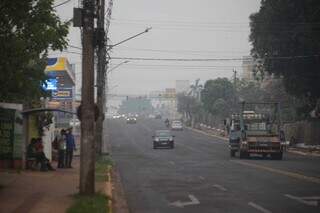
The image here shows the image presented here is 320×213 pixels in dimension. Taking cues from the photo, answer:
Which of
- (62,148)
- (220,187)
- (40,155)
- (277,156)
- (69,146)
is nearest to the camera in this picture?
(220,187)

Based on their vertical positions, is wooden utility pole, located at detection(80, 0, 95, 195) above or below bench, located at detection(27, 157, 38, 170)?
above

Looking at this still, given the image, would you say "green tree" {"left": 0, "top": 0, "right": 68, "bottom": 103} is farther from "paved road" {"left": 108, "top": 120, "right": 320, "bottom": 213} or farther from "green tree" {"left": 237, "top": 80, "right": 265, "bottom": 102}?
"green tree" {"left": 237, "top": 80, "right": 265, "bottom": 102}

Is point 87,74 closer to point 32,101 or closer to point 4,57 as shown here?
point 4,57

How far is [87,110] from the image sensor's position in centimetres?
1889

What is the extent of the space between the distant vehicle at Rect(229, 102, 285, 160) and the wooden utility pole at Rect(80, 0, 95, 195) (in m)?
23.7

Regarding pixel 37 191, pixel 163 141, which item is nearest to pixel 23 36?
pixel 37 191

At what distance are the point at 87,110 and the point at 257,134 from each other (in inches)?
962

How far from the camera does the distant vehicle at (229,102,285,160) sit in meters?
41.8

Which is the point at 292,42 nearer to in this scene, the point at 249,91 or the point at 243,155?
the point at 243,155

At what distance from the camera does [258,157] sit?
44969 mm

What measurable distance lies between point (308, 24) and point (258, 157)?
555 inches

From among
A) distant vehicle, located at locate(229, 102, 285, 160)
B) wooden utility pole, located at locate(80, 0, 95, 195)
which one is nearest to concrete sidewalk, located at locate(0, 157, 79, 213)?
wooden utility pole, located at locate(80, 0, 95, 195)

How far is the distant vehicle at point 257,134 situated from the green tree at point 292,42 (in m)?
11.8

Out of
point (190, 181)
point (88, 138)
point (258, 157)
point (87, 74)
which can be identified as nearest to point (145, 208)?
point (88, 138)
